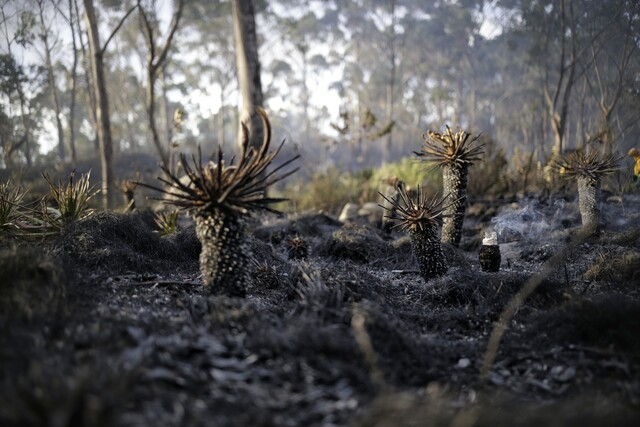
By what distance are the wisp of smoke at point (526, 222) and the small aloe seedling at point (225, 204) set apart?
4.66 meters

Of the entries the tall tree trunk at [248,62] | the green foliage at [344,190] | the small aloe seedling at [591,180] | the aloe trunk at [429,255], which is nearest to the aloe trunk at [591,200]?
the small aloe seedling at [591,180]

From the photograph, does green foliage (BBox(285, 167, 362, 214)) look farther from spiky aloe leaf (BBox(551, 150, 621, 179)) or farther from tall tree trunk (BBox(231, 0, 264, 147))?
spiky aloe leaf (BBox(551, 150, 621, 179))

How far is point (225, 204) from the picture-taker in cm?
286

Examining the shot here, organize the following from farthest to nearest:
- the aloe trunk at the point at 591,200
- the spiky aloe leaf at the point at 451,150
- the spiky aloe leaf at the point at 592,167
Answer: the aloe trunk at the point at 591,200, the spiky aloe leaf at the point at 592,167, the spiky aloe leaf at the point at 451,150

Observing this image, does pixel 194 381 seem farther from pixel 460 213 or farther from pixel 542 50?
pixel 542 50

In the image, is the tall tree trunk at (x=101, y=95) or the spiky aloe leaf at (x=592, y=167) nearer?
the spiky aloe leaf at (x=592, y=167)

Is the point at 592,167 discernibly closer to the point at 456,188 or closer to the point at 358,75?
the point at 456,188

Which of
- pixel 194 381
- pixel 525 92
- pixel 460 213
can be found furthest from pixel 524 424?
pixel 525 92

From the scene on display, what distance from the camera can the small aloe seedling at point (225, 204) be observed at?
2.84 m

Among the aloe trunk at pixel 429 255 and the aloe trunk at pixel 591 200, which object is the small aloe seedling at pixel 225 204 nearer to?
the aloe trunk at pixel 429 255

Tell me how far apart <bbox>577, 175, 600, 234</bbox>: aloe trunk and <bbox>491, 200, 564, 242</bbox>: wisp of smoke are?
0.74 m

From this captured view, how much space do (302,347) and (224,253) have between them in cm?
115

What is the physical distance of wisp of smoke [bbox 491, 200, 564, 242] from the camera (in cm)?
626

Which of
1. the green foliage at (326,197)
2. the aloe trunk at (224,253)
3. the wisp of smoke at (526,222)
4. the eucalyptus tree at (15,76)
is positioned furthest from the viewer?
the green foliage at (326,197)
